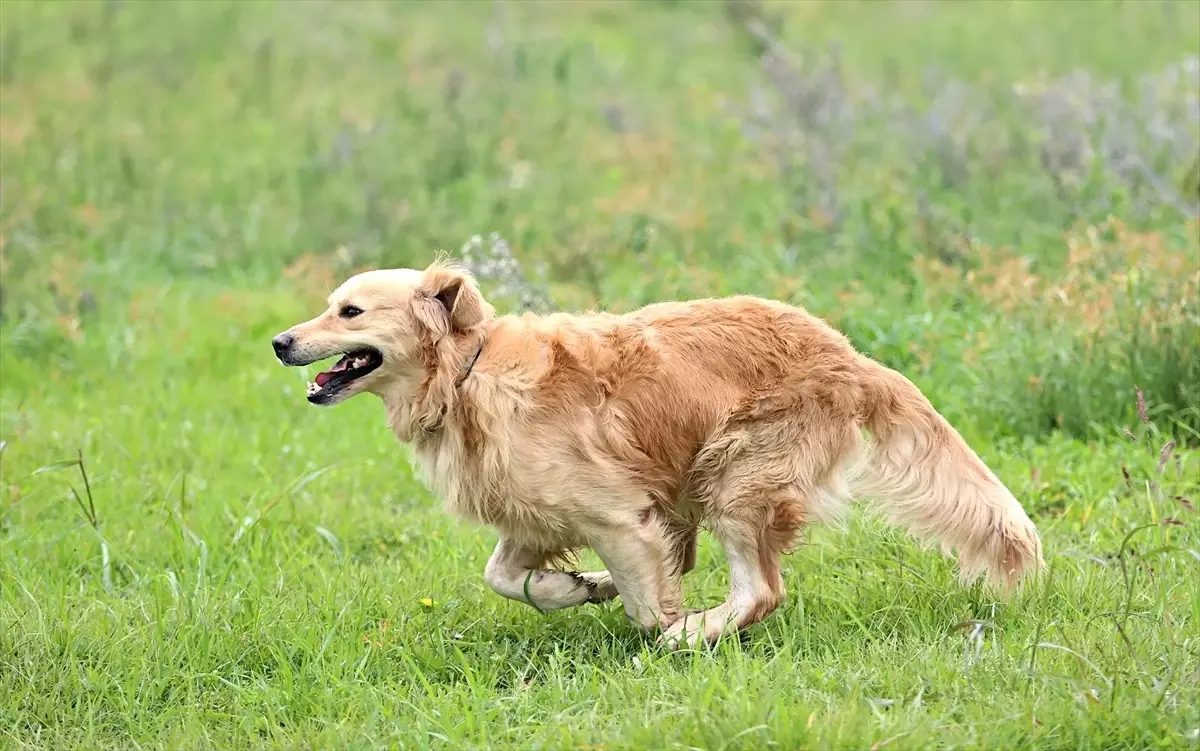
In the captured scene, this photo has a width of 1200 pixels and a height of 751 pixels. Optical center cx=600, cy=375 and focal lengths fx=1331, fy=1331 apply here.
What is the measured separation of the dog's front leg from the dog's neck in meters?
0.49

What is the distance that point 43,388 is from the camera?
7.43 metres

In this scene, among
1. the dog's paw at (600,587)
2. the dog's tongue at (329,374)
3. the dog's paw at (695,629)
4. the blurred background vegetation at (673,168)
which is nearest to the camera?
the dog's paw at (695,629)

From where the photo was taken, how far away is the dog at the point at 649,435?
438 cm

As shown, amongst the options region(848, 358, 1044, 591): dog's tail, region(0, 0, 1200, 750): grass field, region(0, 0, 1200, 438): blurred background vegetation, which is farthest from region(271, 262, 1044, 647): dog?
region(0, 0, 1200, 438): blurred background vegetation

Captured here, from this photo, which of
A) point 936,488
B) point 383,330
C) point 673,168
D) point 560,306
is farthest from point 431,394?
point 673,168

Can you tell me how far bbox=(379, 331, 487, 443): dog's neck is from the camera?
14.4 feet

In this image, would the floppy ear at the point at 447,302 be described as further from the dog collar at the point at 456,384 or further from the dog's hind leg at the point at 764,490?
the dog's hind leg at the point at 764,490

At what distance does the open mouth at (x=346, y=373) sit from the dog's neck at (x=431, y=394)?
0.35 feet

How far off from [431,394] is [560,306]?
11.9ft

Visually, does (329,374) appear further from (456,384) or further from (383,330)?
(456,384)

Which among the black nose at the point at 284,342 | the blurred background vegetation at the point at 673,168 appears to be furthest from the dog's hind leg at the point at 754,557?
the blurred background vegetation at the point at 673,168

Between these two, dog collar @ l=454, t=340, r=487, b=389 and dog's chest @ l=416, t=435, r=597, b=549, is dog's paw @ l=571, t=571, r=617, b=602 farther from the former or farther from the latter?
dog collar @ l=454, t=340, r=487, b=389

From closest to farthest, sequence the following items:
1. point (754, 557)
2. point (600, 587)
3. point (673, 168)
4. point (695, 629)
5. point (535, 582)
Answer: point (695, 629) < point (754, 557) < point (535, 582) < point (600, 587) < point (673, 168)

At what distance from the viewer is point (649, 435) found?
14.7 ft
